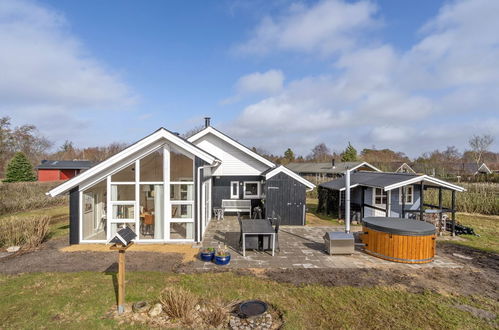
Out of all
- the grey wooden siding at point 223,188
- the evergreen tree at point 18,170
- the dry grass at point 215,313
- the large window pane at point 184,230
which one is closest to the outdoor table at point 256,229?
the large window pane at point 184,230

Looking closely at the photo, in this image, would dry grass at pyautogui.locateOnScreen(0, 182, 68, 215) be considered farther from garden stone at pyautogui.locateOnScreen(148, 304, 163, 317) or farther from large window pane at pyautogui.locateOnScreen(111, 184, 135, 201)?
garden stone at pyautogui.locateOnScreen(148, 304, 163, 317)

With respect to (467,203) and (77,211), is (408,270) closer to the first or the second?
(77,211)

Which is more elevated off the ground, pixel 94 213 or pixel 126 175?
pixel 126 175

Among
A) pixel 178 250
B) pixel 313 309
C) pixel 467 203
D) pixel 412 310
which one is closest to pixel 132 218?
pixel 178 250

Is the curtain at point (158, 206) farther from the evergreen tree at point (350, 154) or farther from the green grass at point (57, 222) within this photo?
the evergreen tree at point (350, 154)

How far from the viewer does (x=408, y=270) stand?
7.82m

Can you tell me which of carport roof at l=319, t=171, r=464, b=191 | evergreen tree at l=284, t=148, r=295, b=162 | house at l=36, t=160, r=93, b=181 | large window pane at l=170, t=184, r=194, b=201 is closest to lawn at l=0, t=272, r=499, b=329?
large window pane at l=170, t=184, r=194, b=201

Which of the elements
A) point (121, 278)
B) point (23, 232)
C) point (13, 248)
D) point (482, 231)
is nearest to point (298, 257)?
point (121, 278)

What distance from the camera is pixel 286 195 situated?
14039 mm

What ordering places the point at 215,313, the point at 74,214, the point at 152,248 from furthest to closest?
the point at 74,214, the point at 152,248, the point at 215,313

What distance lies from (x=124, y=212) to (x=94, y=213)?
157cm

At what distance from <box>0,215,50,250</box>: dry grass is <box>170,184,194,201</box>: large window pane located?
508cm

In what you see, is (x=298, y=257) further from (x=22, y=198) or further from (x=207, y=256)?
(x=22, y=198)

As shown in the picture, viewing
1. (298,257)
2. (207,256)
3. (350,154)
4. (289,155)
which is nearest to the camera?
(207,256)
